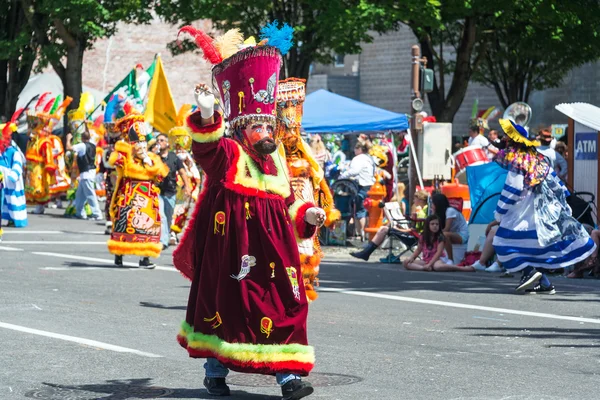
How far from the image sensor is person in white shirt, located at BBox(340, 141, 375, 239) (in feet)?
67.4

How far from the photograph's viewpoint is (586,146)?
16547 mm

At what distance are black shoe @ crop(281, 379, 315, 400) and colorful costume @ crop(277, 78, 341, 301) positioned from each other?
107 inches

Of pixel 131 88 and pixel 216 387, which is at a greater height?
pixel 131 88

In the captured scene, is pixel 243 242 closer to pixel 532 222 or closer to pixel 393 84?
pixel 532 222

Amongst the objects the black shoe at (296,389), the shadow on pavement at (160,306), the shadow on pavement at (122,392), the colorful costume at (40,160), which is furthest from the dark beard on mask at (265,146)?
the colorful costume at (40,160)

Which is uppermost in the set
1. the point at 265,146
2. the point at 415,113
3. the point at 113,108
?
the point at 113,108

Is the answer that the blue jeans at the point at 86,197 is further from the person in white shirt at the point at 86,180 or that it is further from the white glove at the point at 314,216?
the white glove at the point at 314,216

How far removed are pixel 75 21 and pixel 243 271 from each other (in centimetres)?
2599

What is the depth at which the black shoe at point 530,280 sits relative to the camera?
520 inches

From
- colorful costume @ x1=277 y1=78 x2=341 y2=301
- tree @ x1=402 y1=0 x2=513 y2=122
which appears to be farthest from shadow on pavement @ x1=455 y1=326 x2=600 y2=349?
tree @ x1=402 y1=0 x2=513 y2=122

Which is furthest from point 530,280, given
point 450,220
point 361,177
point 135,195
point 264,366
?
point 361,177

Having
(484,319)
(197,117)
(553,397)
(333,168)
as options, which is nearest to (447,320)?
(484,319)

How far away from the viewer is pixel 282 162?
7605mm

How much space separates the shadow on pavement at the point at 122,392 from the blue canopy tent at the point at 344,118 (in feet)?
44.7
